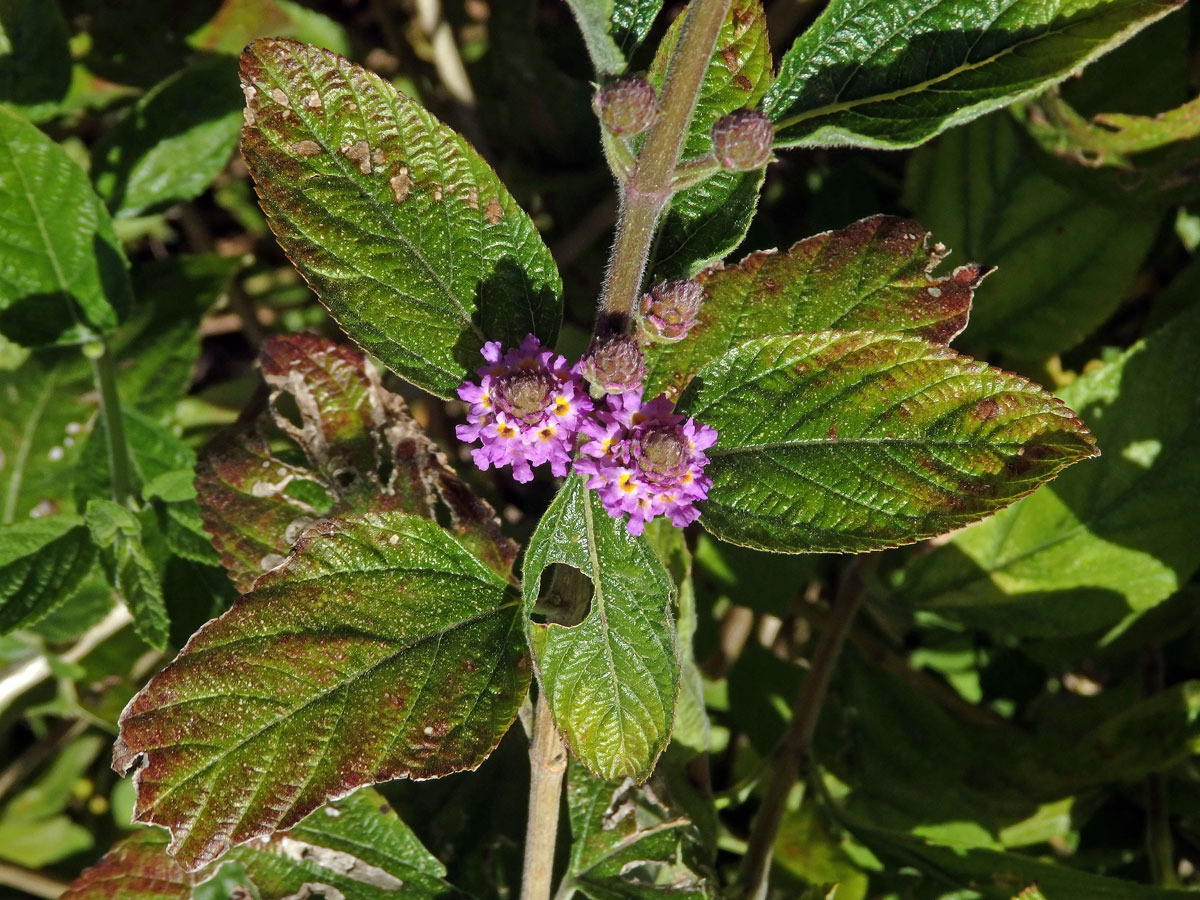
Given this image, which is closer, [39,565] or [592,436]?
[592,436]

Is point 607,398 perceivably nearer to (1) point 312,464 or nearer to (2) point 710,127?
(2) point 710,127

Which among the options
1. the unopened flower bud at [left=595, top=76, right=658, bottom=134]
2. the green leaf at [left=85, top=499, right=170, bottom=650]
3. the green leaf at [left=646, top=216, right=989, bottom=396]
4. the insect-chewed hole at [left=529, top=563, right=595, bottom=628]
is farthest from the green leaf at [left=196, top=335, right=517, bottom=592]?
the unopened flower bud at [left=595, top=76, right=658, bottom=134]

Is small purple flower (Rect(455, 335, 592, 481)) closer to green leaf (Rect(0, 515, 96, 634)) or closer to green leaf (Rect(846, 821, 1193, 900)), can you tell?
green leaf (Rect(0, 515, 96, 634))

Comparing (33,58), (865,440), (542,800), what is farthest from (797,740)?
(33,58)

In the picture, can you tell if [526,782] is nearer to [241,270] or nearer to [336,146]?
[336,146]

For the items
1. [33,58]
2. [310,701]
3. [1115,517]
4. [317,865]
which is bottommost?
[317,865]

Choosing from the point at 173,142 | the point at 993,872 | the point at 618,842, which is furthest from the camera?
the point at 173,142

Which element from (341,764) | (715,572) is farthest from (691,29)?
(715,572)
